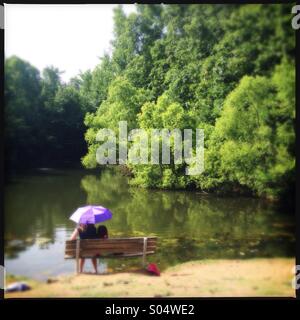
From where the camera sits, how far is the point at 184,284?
7.48 metres

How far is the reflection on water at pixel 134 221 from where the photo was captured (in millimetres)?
8609

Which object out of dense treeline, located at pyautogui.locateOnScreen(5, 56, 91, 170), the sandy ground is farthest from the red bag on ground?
dense treeline, located at pyautogui.locateOnScreen(5, 56, 91, 170)

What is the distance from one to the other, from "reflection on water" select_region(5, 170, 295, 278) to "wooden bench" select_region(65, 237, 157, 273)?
0.68 meters

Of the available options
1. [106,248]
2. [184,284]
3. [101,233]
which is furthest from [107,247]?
[184,284]

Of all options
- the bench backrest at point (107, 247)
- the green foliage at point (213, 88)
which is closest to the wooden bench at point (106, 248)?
the bench backrest at point (107, 247)

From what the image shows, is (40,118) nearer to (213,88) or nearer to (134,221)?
(134,221)

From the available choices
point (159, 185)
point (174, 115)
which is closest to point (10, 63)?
point (174, 115)

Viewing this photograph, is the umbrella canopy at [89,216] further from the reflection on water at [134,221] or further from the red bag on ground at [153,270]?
the red bag on ground at [153,270]

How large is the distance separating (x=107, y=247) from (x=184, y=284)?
160cm

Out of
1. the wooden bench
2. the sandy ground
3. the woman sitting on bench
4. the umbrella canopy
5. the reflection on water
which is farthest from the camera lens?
the reflection on water

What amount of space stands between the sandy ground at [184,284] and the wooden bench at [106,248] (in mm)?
386

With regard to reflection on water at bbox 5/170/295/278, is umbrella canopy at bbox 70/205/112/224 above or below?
above

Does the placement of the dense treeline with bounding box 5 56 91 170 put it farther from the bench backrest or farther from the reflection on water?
the bench backrest

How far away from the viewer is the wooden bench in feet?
25.0
